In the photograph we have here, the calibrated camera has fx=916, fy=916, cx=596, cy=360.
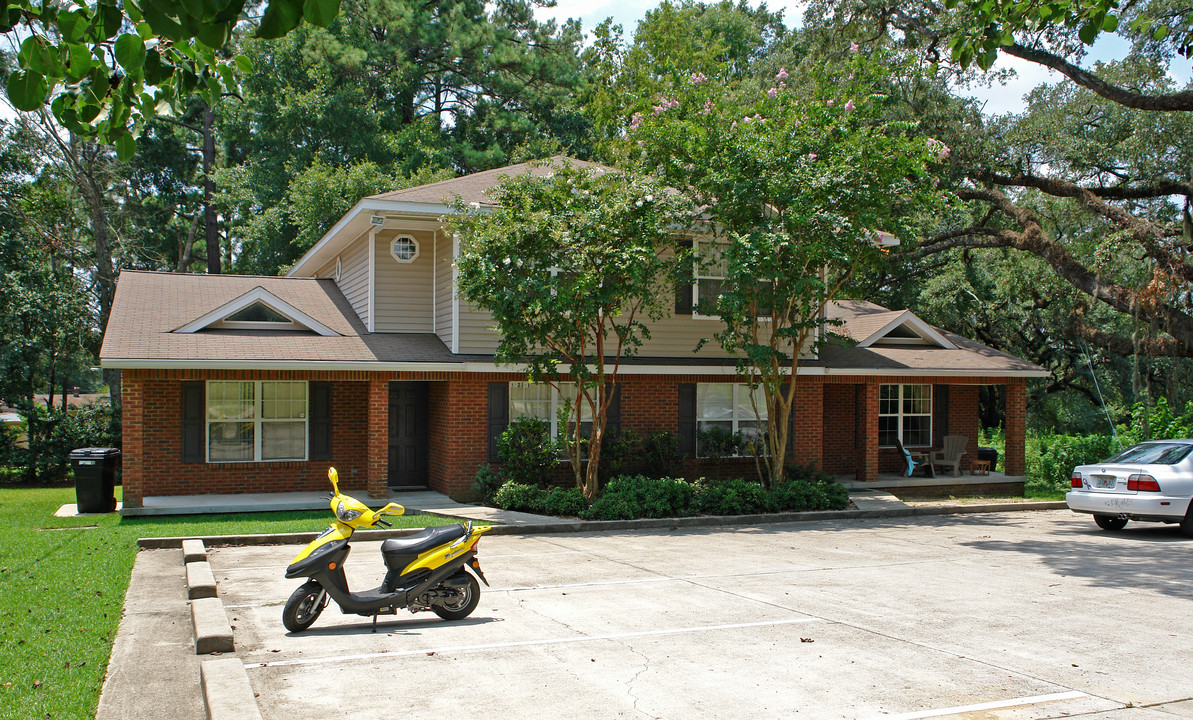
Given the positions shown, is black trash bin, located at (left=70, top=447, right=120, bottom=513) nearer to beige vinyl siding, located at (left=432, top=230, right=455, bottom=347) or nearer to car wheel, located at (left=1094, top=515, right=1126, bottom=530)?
beige vinyl siding, located at (left=432, top=230, right=455, bottom=347)

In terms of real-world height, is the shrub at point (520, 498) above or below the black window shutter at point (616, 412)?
below

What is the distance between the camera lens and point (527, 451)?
16.3 meters

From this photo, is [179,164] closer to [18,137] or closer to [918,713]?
[18,137]

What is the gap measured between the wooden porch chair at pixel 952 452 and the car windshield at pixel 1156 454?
5.91 meters

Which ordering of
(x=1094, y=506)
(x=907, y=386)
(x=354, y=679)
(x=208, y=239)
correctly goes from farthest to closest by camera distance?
1. (x=208, y=239)
2. (x=907, y=386)
3. (x=1094, y=506)
4. (x=354, y=679)

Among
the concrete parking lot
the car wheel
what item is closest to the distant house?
the concrete parking lot

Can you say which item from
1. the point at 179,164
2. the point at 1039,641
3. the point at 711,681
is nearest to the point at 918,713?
the point at 711,681

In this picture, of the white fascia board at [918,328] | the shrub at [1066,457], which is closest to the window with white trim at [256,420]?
the white fascia board at [918,328]

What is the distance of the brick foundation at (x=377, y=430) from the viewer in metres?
15.9

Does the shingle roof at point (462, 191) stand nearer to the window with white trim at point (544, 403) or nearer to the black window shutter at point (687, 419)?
the window with white trim at point (544, 403)

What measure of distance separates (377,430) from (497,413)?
2.21m

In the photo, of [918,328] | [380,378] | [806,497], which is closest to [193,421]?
[380,378]

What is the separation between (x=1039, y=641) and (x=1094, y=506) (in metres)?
7.82

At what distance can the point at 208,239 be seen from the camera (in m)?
37.4
